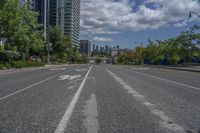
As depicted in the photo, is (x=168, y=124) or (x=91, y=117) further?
(x=91, y=117)

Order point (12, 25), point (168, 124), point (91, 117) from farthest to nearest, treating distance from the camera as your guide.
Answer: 1. point (12, 25)
2. point (91, 117)
3. point (168, 124)

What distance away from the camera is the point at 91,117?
8.39 meters

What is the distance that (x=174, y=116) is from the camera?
8.60 metres

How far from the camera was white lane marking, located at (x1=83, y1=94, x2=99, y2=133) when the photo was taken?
23.4ft

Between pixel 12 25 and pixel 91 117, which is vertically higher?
pixel 12 25

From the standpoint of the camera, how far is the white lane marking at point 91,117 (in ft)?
23.4

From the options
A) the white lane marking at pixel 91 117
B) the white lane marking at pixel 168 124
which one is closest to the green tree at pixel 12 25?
the white lane marking at pixel 91 117

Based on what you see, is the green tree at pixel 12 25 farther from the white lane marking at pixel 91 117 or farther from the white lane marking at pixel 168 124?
the white lane marking at pixel 168 124

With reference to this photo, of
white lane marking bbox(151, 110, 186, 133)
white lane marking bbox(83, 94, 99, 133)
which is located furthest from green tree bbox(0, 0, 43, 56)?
white lane marking bbox(151, 110, 186, 133)

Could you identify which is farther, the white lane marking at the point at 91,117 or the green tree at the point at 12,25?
the green tree at the point at 12,25

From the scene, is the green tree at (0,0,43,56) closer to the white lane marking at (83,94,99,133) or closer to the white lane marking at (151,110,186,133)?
the white lane marking at (83,94,99,133)

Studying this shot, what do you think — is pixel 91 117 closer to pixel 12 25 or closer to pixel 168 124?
pixel 168 124

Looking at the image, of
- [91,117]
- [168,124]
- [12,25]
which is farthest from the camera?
[12,25]

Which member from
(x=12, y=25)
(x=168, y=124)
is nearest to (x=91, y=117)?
(x=168, y=124)
